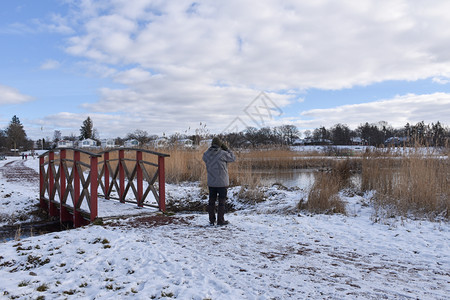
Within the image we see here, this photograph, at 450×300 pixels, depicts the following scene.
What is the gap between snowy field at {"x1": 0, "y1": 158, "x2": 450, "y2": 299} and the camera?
10.7 feet

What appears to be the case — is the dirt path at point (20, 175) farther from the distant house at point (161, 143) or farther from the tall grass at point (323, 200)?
the tall grass at point (323, 200)

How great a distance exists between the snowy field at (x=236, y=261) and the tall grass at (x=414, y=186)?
0.79 metres

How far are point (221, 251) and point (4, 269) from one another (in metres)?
2.80

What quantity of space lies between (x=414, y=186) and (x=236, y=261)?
17.7 feet

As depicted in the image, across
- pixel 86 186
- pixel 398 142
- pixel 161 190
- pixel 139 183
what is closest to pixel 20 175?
pixel 139 183

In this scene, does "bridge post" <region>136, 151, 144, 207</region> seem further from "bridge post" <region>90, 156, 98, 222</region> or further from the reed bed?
"bridge post" <region>90, 156, 98, 222</region>

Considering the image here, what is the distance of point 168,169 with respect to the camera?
562 inches

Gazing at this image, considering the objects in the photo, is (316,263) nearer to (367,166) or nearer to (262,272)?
(262,272)

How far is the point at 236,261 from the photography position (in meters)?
4.13

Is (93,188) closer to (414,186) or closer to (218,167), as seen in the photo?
(218,167)

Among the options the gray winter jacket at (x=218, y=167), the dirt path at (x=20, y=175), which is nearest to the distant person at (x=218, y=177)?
the gray winter jacket at (x=218, y=167)

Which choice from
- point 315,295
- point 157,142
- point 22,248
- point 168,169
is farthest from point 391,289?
point 157,142

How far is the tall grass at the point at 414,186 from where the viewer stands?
6945 millimetres

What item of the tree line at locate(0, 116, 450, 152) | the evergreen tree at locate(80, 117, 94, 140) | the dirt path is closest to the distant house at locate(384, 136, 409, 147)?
the tree line at locate(0, 116, 450, 152)
